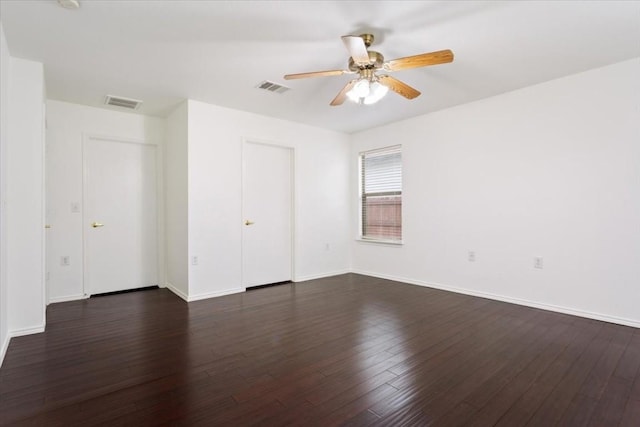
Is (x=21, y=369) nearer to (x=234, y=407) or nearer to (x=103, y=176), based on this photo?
(x=234, y=407)

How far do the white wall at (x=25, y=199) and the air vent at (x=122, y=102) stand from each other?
859 millimetres

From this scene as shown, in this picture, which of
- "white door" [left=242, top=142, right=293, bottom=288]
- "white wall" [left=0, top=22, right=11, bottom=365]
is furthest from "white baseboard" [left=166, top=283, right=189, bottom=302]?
"white wall" [left=0, top=22, right=11, bottom=365]

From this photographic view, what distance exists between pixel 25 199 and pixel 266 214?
2652mm

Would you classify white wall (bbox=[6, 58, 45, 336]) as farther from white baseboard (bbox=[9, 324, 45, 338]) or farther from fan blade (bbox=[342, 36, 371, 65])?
fan blade (bbox=[342, 36, 371, 65])

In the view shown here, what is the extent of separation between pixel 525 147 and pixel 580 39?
4.14 feet

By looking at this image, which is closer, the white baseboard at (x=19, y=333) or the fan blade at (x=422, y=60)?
the fan blade at (x=422, y=60)

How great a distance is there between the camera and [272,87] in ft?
11.6

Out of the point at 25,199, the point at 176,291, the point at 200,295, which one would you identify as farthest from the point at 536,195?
the point at 25,199

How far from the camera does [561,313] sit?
132 inches

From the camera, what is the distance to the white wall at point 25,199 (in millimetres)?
2777

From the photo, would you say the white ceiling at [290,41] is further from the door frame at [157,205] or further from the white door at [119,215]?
the white door at [119,215]

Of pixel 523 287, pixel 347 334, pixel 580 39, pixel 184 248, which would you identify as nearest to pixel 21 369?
pixel 184 248

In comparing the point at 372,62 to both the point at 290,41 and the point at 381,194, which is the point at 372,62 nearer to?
the point at 290,41

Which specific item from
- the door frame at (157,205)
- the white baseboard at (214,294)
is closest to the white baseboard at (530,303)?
the white baseboard at (214,294)
